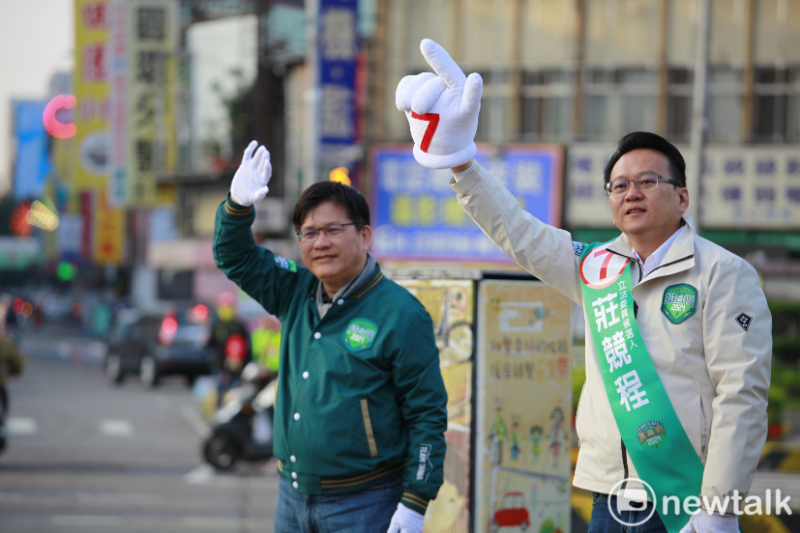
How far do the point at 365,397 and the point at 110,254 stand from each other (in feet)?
138

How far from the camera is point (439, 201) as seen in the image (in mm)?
20141

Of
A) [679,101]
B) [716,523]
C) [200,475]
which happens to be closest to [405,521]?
[716,523]

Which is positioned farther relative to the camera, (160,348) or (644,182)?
(160,348)

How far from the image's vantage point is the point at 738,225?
65.3 ft

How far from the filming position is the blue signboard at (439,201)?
20.0 m

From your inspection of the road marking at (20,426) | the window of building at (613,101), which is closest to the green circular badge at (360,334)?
the road marking at (20,426)

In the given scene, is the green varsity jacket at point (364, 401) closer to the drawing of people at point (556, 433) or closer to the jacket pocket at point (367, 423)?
the jacket pocket at point (367, 423)

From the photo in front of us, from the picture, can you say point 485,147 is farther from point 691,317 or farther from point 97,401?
point 691,317

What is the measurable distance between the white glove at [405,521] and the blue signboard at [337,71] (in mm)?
16003

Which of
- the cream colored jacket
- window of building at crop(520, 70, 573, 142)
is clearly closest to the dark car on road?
window of building at crop(520, 70, 573, 142)

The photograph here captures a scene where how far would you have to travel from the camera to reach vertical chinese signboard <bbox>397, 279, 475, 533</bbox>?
14.2 feet

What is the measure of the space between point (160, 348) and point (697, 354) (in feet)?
57.2

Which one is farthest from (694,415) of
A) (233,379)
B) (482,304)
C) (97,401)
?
(97,401)
